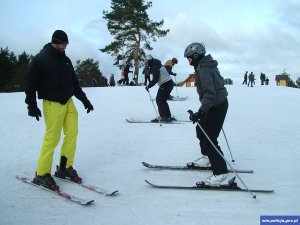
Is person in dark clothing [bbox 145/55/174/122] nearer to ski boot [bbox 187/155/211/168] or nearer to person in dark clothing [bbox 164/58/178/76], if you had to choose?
person in dark clothing [bbox 164/58/178/76]

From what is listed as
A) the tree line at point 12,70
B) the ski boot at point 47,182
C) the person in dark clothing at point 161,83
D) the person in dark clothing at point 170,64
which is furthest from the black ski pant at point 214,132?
the tree line at point 12,70

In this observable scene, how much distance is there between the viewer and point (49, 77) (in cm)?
490

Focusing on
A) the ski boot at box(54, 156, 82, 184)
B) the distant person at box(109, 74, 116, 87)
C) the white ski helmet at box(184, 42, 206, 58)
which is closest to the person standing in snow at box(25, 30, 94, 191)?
the ski boot at box(54, 156, 82, 184)

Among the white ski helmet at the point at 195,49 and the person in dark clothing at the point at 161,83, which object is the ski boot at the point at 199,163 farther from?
the person in dark clothing at the point at 161,83

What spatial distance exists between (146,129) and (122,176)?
4275 mm

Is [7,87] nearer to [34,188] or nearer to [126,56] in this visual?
[126,56]

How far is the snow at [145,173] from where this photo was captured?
4.15 metres

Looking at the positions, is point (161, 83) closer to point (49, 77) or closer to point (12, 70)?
point (49, 77)

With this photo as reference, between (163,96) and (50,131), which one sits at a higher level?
(163,96)

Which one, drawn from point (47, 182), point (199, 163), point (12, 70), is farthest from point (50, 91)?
point (12, 70)

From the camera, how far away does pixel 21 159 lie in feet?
21.3

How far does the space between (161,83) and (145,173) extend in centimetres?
511

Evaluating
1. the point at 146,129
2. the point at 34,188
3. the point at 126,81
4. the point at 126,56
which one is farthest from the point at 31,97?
the point at 126,56

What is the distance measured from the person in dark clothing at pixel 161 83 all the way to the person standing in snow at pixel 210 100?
17.4ft
